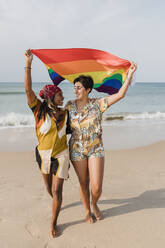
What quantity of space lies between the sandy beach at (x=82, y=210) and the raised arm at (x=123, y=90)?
172cm

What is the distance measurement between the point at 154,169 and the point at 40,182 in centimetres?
270

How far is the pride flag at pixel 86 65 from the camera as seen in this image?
3932 mm

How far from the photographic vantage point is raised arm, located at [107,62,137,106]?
3.41 m

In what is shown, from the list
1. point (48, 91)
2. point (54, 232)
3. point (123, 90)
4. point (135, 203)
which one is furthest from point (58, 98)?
point (135, 203)

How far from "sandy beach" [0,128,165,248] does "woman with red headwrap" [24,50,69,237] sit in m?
0.34

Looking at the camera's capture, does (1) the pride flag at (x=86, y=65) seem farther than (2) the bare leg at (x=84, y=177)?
Yes

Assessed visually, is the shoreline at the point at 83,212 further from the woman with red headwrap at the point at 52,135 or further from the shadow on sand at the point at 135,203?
the woman with red headwrap at the point at 52,135

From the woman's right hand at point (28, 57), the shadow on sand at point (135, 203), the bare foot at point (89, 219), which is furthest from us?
the shadow on sand at point (135, 203)

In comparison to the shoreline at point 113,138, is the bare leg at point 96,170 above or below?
above

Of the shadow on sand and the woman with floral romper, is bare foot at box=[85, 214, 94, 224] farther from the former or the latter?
the woman with floral romper

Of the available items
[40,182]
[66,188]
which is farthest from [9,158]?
[66,188]

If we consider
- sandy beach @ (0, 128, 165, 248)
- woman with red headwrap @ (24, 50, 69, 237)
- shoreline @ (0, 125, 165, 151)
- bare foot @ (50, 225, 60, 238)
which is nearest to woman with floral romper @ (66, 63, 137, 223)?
woman with red headwrap @ (24, 50, 69, 237)

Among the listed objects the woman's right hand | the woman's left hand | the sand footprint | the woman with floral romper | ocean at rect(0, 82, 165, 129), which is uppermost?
the woman's right hand

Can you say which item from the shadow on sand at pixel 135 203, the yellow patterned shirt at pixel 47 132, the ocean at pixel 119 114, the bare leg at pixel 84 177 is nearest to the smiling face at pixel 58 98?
the yellow patterned shirt at pixel 47 132
